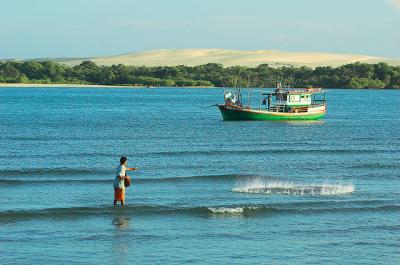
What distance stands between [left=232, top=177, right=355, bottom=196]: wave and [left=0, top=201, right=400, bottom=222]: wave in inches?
107

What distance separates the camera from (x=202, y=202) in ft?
97.5

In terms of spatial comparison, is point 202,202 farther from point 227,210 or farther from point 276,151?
point 276,151

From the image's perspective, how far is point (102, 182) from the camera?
35.1 m

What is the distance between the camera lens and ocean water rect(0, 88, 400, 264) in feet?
72.9

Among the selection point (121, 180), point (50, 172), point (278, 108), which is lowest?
point (50, 172)

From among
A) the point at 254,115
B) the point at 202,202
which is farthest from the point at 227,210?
the point at 254,115

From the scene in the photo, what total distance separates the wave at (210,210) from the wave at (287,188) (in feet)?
8.92

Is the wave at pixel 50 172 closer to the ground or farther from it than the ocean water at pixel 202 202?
farther from it

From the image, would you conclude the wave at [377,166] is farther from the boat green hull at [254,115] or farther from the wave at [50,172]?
the boat green hull at [254,115]

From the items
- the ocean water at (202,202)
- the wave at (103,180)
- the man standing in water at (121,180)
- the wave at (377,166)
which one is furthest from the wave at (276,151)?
the man standing in water at (121,180)

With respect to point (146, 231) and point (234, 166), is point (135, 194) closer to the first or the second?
point (146, 231)

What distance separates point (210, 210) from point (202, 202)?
78.8 inches

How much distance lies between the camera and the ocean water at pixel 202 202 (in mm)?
22219

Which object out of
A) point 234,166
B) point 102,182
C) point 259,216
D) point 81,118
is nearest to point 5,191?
point 102,182
